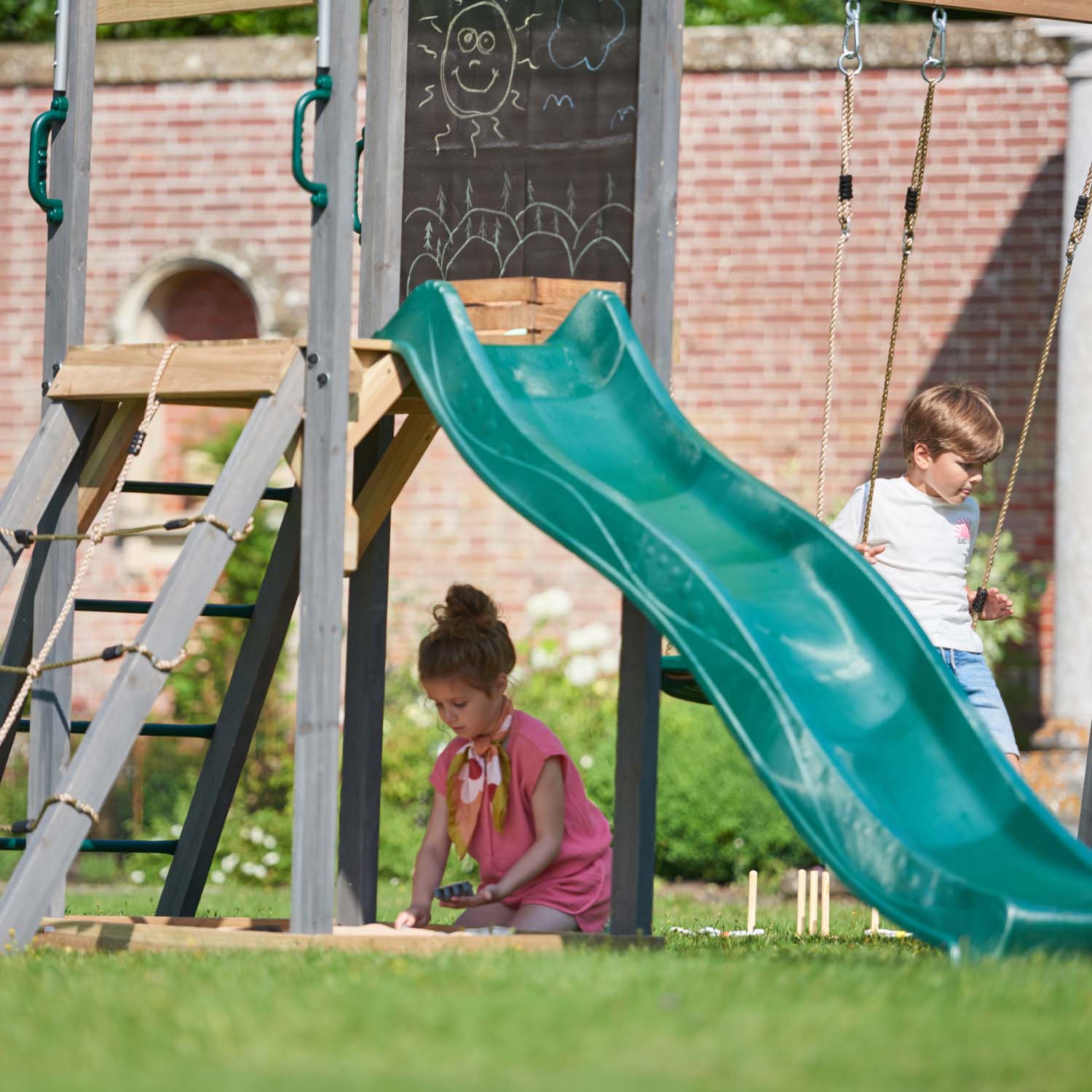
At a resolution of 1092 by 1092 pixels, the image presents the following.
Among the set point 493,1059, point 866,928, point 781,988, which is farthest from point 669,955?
point 866,928

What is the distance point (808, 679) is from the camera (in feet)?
15.3

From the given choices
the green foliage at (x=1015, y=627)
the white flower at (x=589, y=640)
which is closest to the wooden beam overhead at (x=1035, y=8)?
the green foliage at (x=1015, y=627)

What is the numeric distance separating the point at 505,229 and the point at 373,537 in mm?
1019

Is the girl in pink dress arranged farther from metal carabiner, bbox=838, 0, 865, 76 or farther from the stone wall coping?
the stone wall coping

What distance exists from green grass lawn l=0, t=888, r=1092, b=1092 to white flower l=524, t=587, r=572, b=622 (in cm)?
772

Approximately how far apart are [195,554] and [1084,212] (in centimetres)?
336

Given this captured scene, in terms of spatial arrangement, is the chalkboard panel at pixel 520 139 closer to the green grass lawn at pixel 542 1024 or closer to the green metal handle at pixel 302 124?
the green metal handle at pixel 302 124

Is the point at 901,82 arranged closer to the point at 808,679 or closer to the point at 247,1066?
the point at 808,679

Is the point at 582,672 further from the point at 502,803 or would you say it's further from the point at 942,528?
the point at 502,803

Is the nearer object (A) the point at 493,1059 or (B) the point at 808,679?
(A) the point at 493,1059

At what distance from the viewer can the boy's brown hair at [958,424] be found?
616cm

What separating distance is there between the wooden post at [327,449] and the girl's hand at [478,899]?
328mm

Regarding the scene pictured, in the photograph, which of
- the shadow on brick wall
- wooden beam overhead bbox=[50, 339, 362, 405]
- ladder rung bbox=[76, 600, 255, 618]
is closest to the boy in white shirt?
ladder rung bbox=[76, 600, 255, 618]

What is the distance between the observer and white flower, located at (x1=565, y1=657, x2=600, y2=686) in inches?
439
